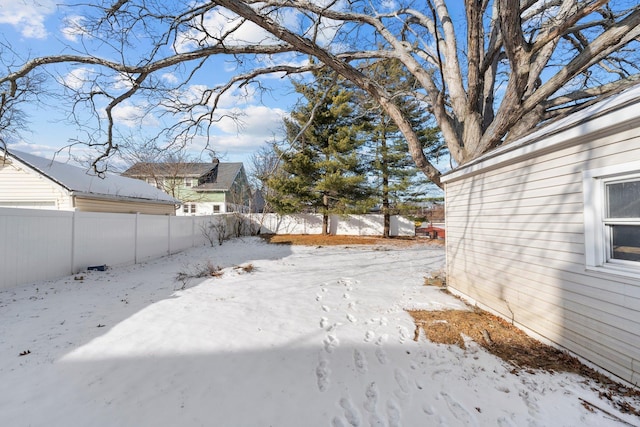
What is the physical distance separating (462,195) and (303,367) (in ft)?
14.6

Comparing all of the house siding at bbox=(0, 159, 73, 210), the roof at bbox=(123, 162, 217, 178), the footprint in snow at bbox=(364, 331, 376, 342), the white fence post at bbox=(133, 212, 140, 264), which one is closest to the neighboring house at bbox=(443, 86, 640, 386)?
the footprint in snow at bbox=(364, 331, 376, 342)

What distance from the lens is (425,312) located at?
452cm

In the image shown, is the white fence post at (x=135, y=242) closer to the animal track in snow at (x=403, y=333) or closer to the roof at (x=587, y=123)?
the animal track in snow at (x=403, y=333)

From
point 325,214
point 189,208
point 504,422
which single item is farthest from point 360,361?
point 189,208

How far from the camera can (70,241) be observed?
6.62m

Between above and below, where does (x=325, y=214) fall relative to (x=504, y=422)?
above

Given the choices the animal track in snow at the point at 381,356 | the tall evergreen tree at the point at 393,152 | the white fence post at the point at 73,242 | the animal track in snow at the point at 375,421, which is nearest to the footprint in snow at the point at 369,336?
the animal track in snow at the point at 381,356

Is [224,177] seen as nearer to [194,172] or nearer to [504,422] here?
[194,172]

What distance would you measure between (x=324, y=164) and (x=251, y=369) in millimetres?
13767

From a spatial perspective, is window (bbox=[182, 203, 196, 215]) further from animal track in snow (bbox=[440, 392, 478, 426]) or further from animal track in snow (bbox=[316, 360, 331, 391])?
animal track in snow (bbox=[440, 392, 478, 426])

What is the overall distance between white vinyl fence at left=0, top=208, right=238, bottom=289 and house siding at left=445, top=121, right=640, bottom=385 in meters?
8.30

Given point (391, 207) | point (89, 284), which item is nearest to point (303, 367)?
point (89, 284)

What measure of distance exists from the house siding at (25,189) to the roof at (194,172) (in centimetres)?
1329

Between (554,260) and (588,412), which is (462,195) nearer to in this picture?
(554,260)
